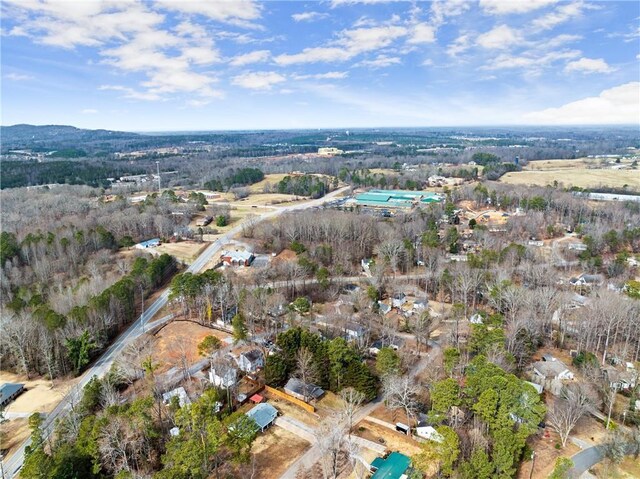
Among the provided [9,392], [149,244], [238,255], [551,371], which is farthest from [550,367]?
[149,244]

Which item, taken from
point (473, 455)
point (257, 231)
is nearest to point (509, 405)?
point (473, 455)

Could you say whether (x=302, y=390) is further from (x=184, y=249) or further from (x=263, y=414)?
(x=184, y=249)

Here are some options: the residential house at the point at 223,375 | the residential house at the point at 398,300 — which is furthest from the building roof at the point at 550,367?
the residential house at the point at 223,375

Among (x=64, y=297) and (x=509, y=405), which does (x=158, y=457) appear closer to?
(x=509, y=405)

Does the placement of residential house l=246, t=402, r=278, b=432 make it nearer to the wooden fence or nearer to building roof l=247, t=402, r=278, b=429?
building roof l=247, t=402, r=278, b=429

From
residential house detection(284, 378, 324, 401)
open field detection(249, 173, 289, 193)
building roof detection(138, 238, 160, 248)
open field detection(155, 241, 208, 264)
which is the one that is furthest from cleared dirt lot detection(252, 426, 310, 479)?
open field detection(249, 173, 289, 193)
